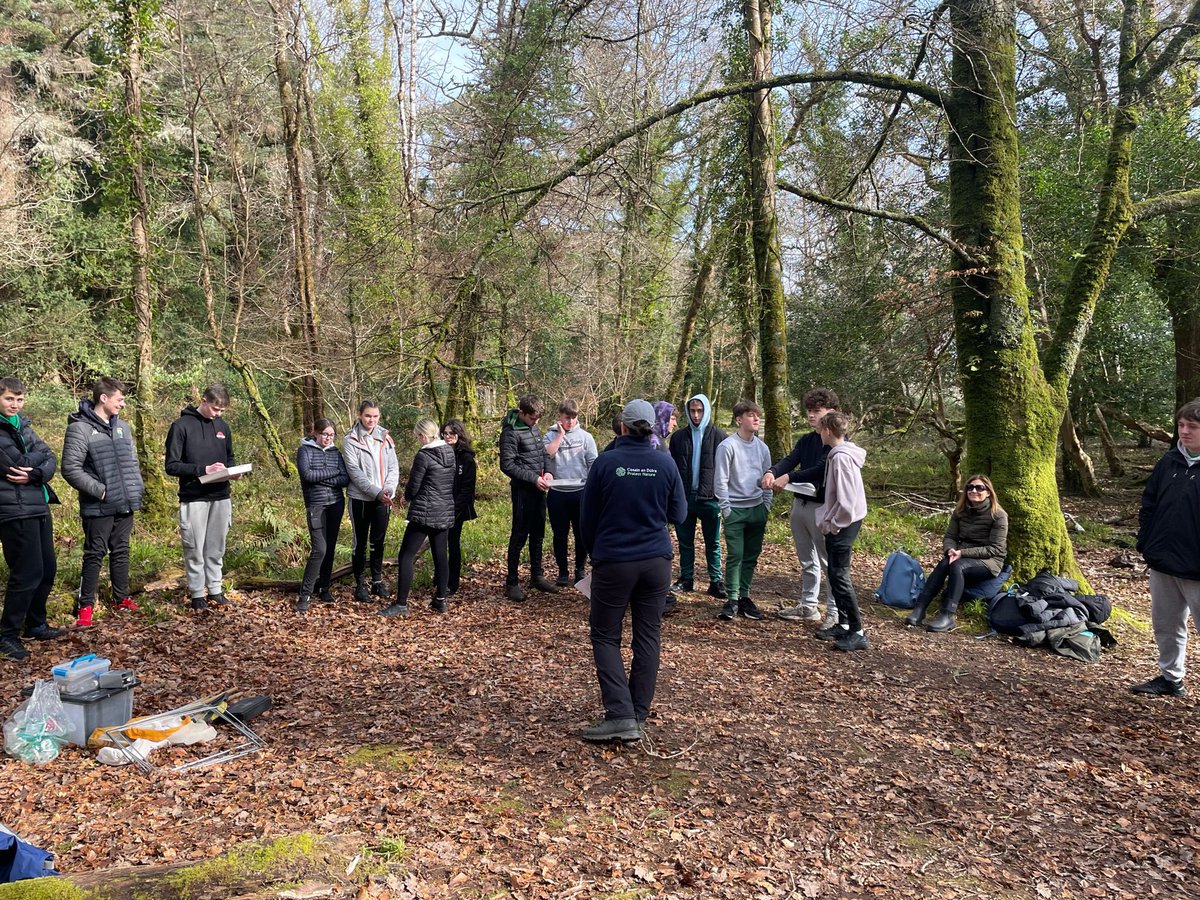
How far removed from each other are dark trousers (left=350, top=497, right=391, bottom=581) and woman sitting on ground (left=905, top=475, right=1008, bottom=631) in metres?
5.07

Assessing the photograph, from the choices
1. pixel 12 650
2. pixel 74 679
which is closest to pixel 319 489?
pixel 12 650

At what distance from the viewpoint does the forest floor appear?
11.0 feet

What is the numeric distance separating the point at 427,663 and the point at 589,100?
11.9 metres

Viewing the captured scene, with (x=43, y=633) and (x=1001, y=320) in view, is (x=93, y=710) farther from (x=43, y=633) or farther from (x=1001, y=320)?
(x=1001, y=320)

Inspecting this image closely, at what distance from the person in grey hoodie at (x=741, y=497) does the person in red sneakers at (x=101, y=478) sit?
16.9 feet

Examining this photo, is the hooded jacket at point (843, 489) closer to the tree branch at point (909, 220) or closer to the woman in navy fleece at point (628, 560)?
the woman in navy fleece at point (628, 560)

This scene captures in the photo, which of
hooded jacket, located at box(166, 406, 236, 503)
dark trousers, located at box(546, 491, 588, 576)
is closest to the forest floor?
hooded jacket, located at box(166, 406, 236, 503)

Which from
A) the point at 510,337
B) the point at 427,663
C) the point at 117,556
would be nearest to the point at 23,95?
the point at 510,337

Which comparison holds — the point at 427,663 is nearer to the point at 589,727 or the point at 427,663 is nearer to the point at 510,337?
the point at 589,727

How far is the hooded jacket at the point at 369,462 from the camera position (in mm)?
7223

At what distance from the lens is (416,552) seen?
7.19 meters

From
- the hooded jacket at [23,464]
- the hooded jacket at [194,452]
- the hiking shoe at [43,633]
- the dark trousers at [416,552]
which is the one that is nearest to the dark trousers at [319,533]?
the dark trousers at [416,552]

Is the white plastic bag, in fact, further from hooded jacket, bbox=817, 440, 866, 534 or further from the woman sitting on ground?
the woman sitting on ground

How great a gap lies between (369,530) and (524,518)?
63.6 inches
